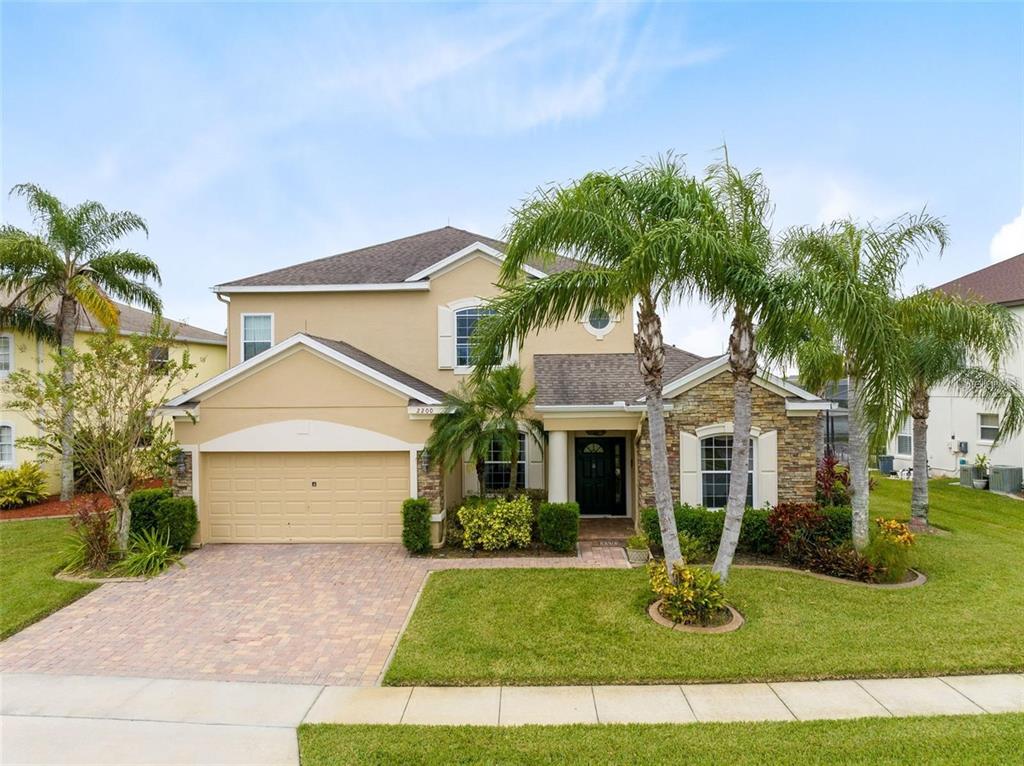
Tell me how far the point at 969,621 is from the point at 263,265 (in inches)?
838

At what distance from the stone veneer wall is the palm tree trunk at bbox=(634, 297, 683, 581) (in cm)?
364

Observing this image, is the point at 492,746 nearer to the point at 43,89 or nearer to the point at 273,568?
the point at 273,568

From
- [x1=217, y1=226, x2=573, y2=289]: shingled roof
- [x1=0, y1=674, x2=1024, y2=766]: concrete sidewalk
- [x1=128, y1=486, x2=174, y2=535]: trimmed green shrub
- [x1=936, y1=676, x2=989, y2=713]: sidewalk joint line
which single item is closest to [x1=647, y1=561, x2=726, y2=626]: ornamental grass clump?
[x1=0, y1=674, x2=1024, y2=766]: concrete sidewalk

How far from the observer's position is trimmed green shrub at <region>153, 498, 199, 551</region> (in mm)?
11391

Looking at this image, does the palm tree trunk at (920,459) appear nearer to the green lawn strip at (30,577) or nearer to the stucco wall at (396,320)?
the stucco wall at (396,320)

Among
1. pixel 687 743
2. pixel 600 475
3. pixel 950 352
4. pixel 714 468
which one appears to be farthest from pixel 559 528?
pixel 950 352

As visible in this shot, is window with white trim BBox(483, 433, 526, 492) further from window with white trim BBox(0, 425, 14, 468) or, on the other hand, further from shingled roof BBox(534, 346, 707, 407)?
window with white trim BBox(0, 425, 14, 468)

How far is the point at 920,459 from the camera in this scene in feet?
43.7

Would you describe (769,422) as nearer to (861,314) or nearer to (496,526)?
(861,314)

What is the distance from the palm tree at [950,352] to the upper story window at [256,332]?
16.3m

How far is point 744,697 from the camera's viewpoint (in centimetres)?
582

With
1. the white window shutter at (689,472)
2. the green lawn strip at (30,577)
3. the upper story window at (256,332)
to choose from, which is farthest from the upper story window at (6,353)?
the white window shutter at (689,472)

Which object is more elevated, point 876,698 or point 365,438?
point 365,438

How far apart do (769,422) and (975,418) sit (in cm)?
1636
